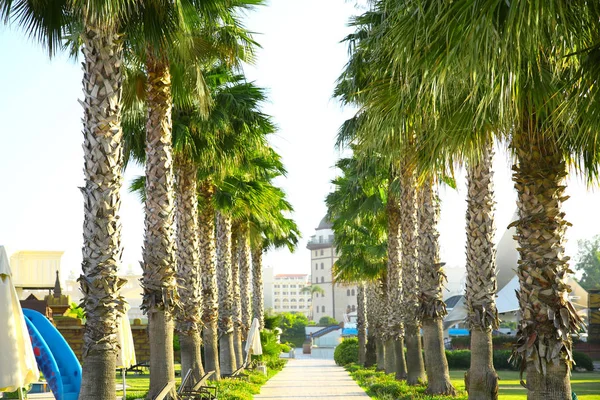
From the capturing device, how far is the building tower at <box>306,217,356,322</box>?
147625 millimetres

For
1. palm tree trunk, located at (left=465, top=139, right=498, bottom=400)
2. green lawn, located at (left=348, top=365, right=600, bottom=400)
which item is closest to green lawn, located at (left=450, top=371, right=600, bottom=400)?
green lawn, located at (left=348, top=365, right=600, bottom=400)

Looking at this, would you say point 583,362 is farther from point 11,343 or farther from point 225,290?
point 11,343

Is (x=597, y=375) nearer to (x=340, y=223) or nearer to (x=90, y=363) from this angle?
(x=340, y=223)

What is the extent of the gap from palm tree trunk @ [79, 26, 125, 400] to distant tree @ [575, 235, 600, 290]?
121 m

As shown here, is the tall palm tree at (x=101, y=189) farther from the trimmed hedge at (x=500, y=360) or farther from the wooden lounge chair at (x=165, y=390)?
the trimmed hedge at (x=500, y=360)

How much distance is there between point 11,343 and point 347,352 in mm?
41576

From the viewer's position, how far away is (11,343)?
32.0 ft

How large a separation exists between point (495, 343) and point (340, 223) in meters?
14.1

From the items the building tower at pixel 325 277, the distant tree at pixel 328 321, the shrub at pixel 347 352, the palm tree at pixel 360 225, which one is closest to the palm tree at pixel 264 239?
the palm tree at pixel 360 225

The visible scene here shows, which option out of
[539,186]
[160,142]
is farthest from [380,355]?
[539,186]

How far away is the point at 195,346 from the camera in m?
17.9

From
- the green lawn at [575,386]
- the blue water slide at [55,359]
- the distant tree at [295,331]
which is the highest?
the blue water slide at [55,359]

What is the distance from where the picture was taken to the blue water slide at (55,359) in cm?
1247

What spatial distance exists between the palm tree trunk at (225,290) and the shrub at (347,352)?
76.8ft
